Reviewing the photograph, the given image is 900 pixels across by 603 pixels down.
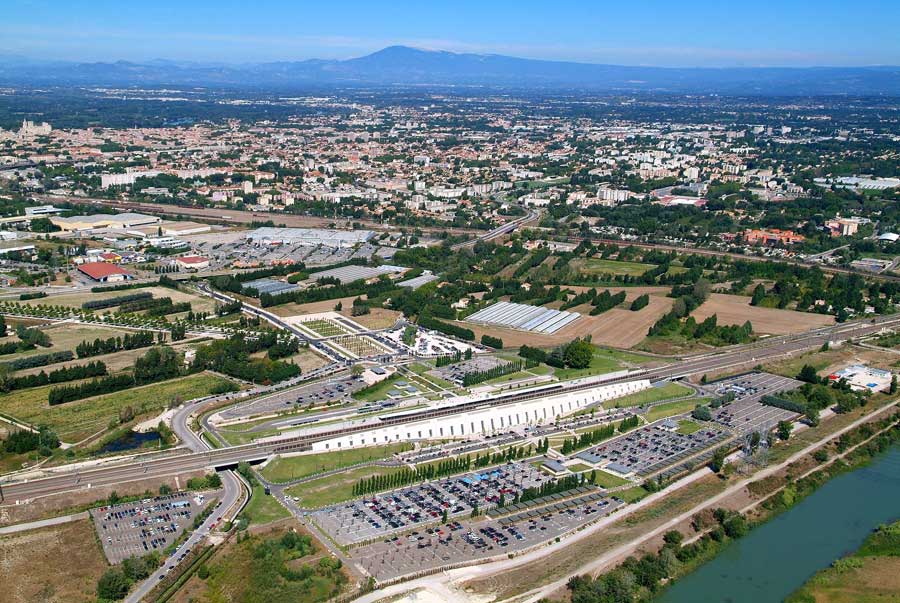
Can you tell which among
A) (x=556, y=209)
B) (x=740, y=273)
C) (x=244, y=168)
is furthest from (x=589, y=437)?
(x=244, y=168)

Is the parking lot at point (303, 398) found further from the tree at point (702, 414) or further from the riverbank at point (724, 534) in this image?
the riverbank at point (724, 534)

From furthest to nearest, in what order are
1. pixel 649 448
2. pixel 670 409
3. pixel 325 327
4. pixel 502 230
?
pixel 502 230
pixel 325 327
pixel 670 409
pixel 649 448

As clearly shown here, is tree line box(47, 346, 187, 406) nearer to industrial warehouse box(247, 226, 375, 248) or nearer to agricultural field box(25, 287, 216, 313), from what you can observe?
agricultural field box(25, 287, 216, 313)

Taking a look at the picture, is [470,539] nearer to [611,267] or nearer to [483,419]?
[483,419]

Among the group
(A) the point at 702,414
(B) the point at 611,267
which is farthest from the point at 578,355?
(B) the point at 611,267

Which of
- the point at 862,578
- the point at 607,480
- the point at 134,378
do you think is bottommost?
the point at 862,578

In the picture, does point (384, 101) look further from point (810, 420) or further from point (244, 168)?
point (810, 420)

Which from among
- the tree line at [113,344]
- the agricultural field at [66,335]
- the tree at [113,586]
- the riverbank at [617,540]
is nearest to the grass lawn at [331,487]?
the riverbank at [617,540]
